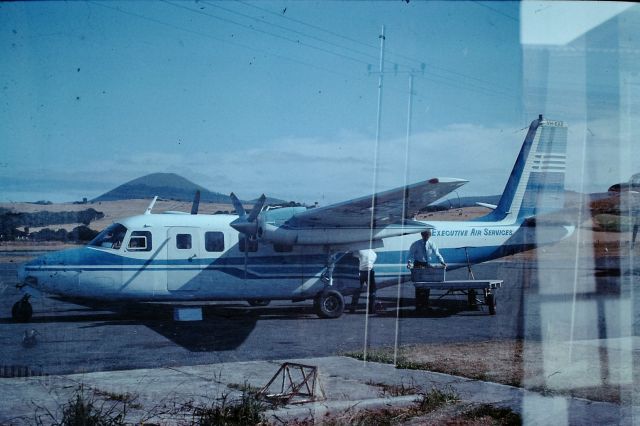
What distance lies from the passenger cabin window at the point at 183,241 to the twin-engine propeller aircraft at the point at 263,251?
0.08ft

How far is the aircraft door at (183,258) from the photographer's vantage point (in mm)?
12695

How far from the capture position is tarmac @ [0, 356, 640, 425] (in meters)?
5.69

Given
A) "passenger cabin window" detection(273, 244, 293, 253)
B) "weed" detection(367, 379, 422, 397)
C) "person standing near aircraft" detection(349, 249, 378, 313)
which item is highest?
"passenger cabin window" detection(273, 244, 293, 253)

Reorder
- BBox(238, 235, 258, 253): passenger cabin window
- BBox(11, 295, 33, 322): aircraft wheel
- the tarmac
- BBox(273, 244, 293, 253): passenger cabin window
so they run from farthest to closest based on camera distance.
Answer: BBox(273, 244, 293, 253): passenger cabin window, BBox(238, 235, 258, 253): passenger cabin window, BBox(11, 295, 33, 322): aircraft wheel, the tarmac

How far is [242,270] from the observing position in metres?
13.2

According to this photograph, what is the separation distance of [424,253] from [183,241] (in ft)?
16.7

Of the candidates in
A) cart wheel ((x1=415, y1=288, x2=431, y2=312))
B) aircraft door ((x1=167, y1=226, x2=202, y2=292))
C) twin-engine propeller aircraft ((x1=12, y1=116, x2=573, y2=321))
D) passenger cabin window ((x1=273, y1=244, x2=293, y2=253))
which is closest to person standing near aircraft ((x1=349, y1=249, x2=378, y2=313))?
twin-engine propeller aircraft ((x1=12, y1=116, x2=573, y2=321))

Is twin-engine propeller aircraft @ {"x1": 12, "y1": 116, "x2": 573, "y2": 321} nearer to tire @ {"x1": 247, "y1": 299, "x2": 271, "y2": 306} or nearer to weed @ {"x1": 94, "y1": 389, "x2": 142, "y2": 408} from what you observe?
tire @ {"x1": 247, "y1": 299, "x2": 271, "y2": 306}

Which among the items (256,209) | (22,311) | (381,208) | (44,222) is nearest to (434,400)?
(381,208)

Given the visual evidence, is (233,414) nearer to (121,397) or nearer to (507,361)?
(121,397)

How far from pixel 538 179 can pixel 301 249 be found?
6.01 meters

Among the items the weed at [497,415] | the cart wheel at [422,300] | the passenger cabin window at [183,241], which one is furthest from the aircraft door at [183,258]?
the weed at [497,415]

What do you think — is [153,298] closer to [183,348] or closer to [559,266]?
[183,348]

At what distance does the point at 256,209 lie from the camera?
41.7 ft
